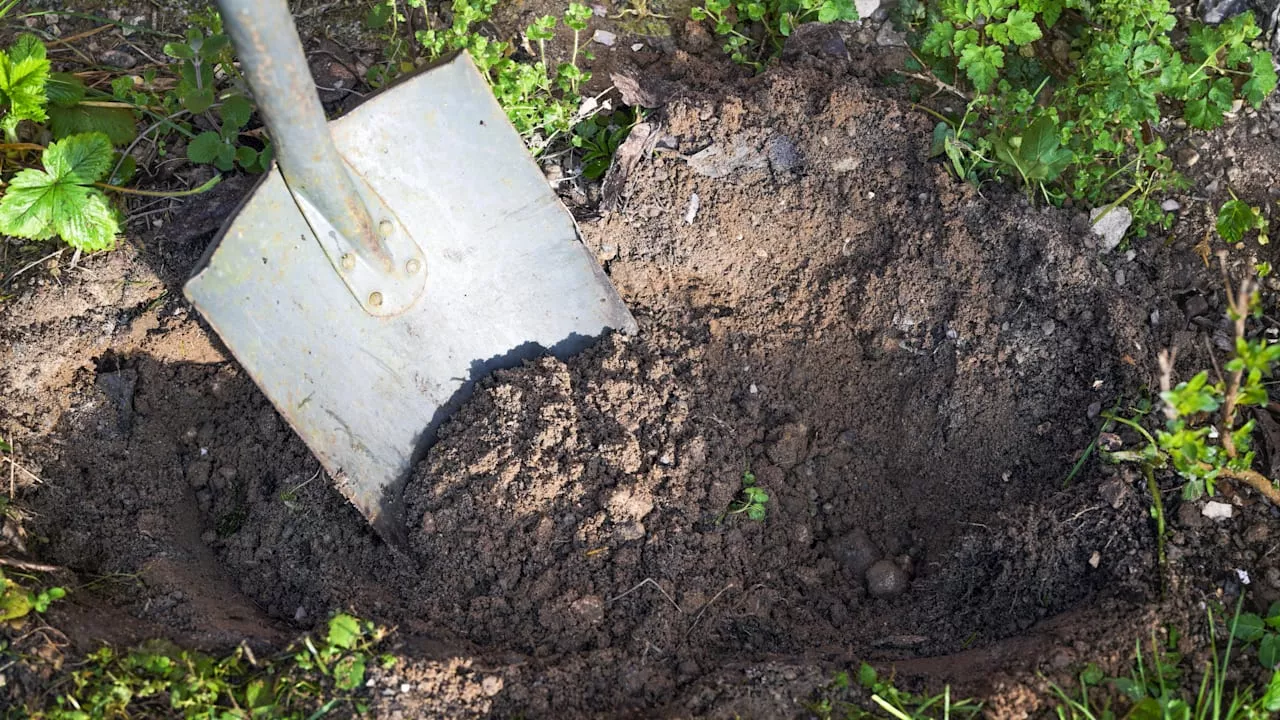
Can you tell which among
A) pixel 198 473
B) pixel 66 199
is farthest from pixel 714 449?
pixel 66 199

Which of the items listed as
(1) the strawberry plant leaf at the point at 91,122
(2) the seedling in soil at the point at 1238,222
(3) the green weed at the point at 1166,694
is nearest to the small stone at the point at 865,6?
(2) the seedling in soil at the point at 1238,222

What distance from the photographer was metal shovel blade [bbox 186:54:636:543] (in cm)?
205

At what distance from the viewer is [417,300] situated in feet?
7.20

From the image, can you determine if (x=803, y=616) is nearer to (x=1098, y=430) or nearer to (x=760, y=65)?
(x=1098, y=430)

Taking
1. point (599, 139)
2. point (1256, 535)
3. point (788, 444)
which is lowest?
point (1256, 535)

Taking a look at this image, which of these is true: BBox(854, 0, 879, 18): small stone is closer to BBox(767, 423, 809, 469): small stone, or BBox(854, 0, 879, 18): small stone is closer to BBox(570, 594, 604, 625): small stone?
BBox(767, 423, 809, 469): small stone

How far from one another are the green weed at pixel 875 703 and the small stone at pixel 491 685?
1.96ft

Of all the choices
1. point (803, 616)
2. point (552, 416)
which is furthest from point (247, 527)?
point (803, 616)

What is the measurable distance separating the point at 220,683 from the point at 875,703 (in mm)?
1244

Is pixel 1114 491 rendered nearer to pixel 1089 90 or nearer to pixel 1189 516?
pixel 1189 516

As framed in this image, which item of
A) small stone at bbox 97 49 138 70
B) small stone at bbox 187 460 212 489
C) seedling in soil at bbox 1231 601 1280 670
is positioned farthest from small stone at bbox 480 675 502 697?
small stone at bbox 97 49 138 70

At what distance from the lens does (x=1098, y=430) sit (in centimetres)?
219

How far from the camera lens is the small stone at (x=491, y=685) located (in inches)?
72.4

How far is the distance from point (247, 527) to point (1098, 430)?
198cm
